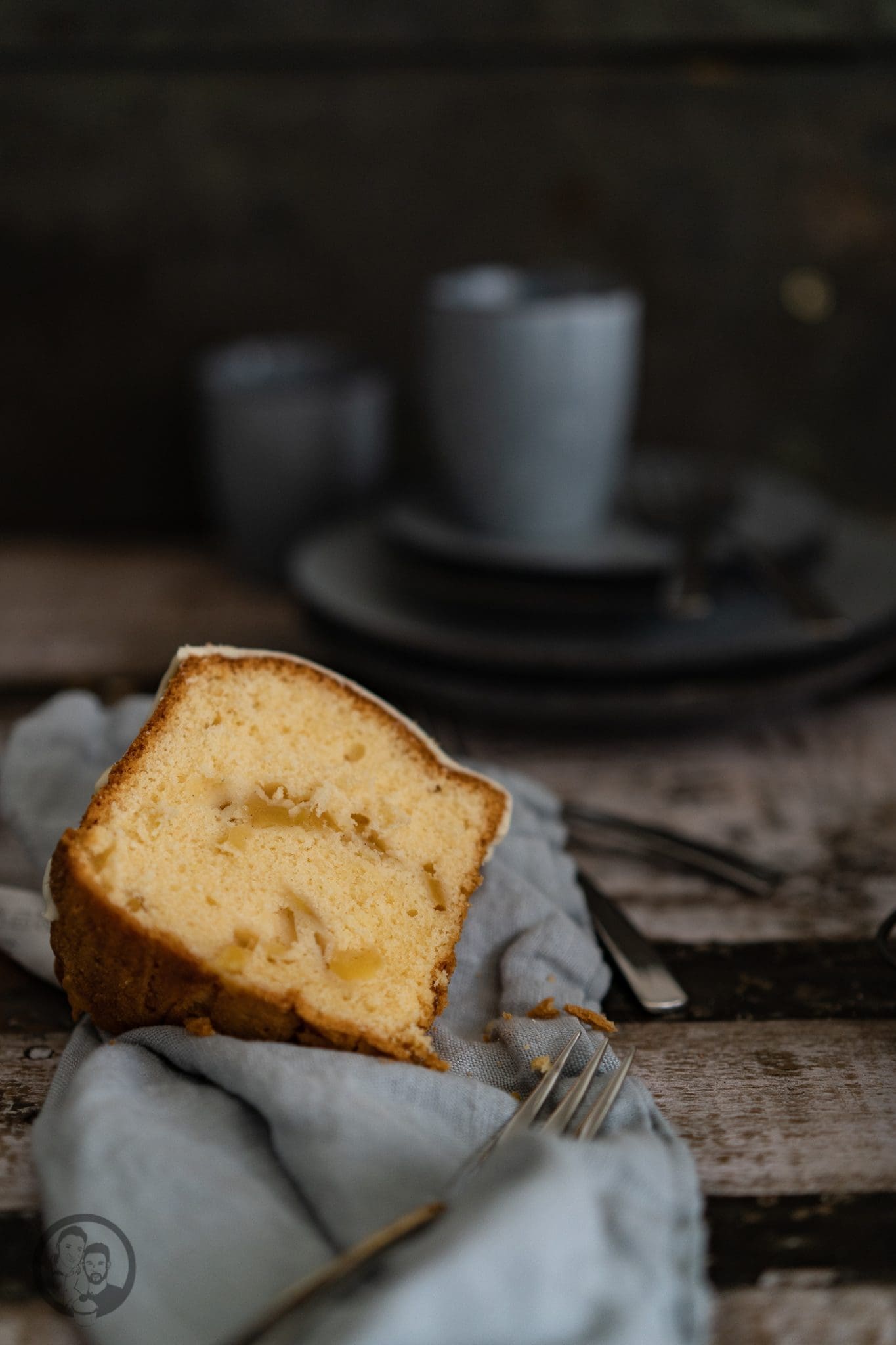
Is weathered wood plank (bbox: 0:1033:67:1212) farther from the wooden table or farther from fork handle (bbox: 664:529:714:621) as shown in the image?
fork handle (bbox: 664:529:714:621)

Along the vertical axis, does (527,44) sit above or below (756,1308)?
above

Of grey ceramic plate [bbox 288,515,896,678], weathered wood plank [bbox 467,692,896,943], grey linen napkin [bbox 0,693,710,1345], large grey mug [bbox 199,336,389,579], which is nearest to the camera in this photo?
grey linen napkin [bbox 0,693,710,1345]

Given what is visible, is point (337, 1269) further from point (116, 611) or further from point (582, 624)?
point (116, 611)

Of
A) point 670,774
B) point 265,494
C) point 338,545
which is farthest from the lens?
point 265,494

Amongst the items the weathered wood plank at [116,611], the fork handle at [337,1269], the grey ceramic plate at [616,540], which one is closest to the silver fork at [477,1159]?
the fork handle at [337,1269]

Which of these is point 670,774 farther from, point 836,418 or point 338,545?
point 836,418

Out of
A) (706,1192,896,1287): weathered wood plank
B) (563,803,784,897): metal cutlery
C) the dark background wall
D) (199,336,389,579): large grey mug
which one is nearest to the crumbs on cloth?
(706,1192,896,1287): weathered wood plank

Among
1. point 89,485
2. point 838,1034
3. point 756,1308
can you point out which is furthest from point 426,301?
point 756,1308
